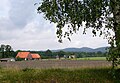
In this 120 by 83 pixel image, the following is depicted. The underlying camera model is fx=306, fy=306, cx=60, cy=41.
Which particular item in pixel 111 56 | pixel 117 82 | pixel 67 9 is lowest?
pixel 117 82

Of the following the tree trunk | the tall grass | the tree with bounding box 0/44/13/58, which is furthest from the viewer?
the tree with bounding box 0/44/13/58

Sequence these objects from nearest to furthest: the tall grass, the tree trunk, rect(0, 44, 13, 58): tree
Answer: the tree trunk → the tall grass → rect(0, 44, 13, 58): tree

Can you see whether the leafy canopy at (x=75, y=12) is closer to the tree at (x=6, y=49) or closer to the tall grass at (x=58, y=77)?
the tall grass at (x=58, y=77)

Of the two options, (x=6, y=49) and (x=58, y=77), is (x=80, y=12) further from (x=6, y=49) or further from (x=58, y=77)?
(x=6, y=49)

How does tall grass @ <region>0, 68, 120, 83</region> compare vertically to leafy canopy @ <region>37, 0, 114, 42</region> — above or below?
below

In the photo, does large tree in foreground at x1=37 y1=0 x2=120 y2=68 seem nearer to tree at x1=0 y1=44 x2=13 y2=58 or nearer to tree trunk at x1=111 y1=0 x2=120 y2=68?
tree trunk at x1=111 y1=0 x2=120 y2=68

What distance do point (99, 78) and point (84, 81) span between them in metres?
1.20

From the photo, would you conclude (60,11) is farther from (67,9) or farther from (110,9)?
(110,9)

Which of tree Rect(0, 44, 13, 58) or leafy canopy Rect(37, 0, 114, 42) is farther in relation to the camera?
tree Rect(0, 44, 13, 58)

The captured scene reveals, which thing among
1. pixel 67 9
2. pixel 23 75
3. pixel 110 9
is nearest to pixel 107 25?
pixel 110 9

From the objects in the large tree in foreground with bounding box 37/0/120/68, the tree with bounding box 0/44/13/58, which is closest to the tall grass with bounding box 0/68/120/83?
the large tree in foreground with bounding box 37/0/120/68

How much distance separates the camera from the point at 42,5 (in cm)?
1955

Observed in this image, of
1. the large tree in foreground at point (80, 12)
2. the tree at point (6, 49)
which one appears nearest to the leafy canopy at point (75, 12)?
the large tree in foreground at point (80, 12)

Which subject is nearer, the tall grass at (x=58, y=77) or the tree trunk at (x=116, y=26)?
the tree trunk at (x=116, y=26)
